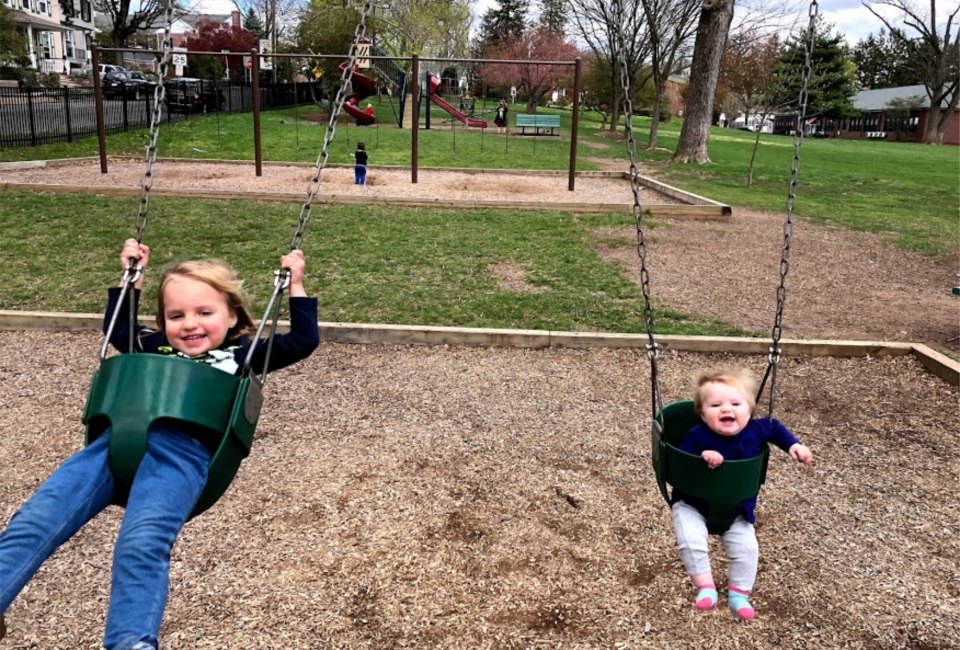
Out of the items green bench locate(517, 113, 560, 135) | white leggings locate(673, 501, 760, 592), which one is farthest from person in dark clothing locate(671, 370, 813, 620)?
green bench locate(517, 113, 560, 135)

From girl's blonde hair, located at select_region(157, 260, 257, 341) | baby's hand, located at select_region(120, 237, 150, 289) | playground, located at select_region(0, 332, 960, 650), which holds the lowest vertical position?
playground, located at select_region(0, 332, 960, 650)

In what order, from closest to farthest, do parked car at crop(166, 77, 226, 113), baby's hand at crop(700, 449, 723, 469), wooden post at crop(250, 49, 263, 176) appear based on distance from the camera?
baby's hand at crop(700, 449, 723, 469) < wooden post at crop(250, 49, 263, 176) < parked car at crop(166, 77, 226, 113)

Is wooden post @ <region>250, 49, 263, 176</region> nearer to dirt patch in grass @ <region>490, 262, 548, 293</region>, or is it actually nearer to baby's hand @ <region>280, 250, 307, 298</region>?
dirt patch in grass @ <region>490, 262, 548, 293</region>

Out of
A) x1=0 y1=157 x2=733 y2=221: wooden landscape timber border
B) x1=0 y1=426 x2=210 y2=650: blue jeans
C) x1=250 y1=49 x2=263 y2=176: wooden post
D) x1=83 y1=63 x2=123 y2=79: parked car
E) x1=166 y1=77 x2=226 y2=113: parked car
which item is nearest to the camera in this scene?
x1=0 y1=426 x2=210 y2=650: blue jeans

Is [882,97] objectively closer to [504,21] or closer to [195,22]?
[504,21]

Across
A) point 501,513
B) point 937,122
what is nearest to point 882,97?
point 937,122

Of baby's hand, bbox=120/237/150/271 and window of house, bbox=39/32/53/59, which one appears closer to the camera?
baby's hand, bbox=120/237/150/271

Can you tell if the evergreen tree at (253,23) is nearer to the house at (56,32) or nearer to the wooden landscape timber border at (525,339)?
the house at (56,32)

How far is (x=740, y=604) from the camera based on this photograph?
232 centimetres

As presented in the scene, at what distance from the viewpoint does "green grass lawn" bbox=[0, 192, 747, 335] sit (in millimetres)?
6043

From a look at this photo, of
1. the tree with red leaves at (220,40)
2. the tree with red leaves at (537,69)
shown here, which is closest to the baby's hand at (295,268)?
the tree with red leaves at (537,69)

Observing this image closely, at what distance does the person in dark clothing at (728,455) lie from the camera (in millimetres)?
2332

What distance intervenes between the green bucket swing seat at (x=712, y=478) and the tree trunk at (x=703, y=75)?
1595cm

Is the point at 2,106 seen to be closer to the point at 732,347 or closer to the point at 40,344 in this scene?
the point at 40,344
